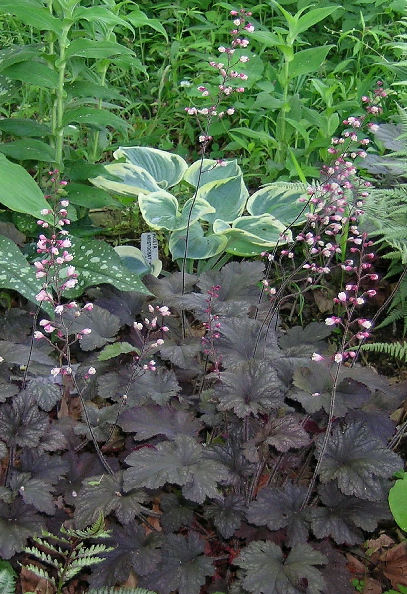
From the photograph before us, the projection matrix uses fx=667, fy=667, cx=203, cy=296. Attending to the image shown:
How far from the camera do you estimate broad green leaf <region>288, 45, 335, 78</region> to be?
3119mm

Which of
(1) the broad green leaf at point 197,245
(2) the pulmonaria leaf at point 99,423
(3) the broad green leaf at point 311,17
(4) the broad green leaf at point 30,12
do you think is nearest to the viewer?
(2) the pulmonaria leaf at point 99,423

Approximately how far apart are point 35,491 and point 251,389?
2.17ft

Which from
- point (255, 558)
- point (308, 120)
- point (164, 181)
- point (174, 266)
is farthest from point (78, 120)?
point (255, 558)

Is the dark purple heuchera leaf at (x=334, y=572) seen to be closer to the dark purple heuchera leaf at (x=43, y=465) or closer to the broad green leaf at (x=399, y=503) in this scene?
the broad green leaf at (x=399, y=503)

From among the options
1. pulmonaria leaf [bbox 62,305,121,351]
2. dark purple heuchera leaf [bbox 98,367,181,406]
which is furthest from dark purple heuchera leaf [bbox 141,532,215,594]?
pulmonaria leaf [bbox 62,305,121,351]

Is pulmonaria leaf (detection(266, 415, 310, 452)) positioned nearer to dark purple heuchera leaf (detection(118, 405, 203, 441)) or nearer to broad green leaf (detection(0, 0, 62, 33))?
dark purple heuchera leaf (detection(118, 405, 203, 441))

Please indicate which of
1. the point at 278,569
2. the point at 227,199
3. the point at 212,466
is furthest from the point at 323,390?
the point at 227,199

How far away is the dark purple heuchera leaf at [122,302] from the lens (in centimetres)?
252

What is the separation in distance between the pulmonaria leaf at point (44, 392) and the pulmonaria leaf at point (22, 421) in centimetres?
4

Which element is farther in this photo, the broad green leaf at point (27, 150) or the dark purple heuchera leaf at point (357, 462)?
the broad green leaf at point (27, 150)

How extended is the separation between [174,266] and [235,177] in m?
0.53

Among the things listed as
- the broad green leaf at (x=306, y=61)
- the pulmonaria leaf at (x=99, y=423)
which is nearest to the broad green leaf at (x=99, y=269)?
the pulmonaria leaf at (x=99, y=423)

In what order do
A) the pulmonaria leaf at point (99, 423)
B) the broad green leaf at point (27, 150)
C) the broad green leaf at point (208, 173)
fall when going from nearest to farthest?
the pulmonaria leaf at point (99, 423)
the broad green leaf at point (27, 150)
the broad green leaf at point (208, 173)

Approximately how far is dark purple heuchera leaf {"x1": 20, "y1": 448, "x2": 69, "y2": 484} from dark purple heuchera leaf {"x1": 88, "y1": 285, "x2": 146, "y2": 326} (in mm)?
668
